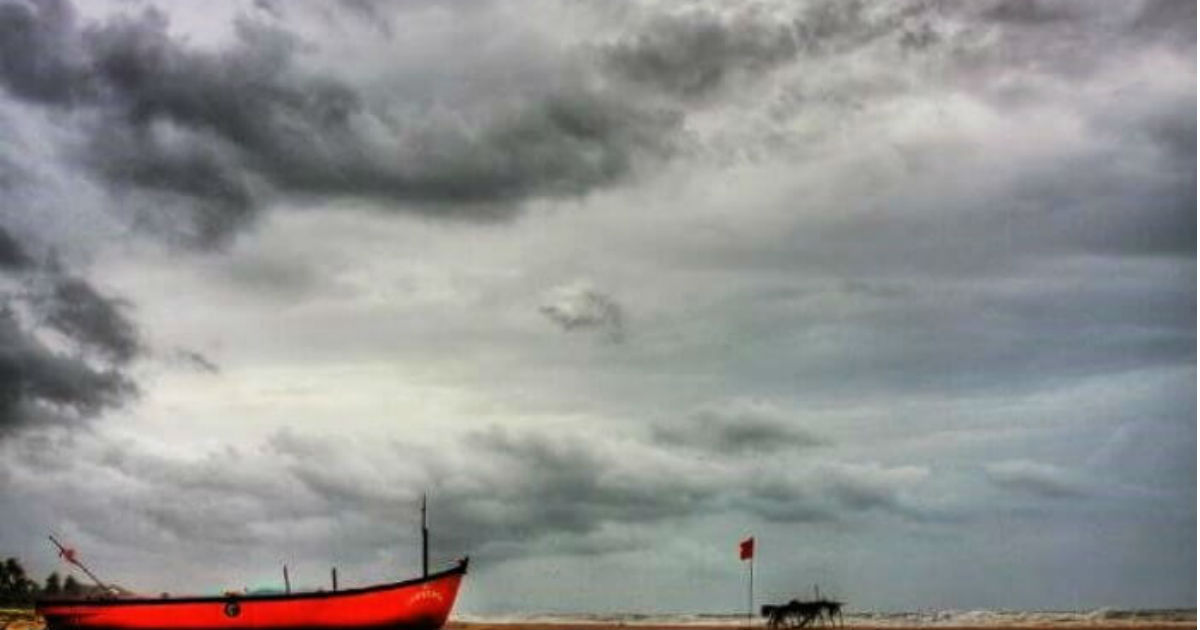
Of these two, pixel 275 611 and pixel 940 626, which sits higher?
pixel 275 611

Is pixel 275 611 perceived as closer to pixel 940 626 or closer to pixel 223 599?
pixel 223 599

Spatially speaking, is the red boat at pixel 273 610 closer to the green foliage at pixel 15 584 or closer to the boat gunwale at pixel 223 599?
the boat gunwale at pixel 223 599

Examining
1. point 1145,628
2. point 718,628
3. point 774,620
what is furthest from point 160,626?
point 1145,628

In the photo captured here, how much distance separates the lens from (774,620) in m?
66.2

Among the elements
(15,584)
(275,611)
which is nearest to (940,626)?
(275,611)

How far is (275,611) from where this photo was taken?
2318 inches

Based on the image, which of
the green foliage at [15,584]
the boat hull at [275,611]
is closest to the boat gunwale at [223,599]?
the boat hull at [275,611]

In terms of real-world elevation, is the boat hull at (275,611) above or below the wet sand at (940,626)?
above

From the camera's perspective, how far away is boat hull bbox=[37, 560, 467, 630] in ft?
191

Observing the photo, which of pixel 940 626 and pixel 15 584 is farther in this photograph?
pixel 15 584

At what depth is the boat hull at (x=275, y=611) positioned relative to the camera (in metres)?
58.2

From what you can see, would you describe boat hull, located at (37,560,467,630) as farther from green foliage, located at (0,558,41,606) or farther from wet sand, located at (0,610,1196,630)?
green foliage, located at (0,558,41,606)

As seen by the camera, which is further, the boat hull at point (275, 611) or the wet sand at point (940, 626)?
the wet sand at point (940, 626)

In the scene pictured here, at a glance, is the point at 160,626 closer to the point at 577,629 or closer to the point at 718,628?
the point at 577,629
